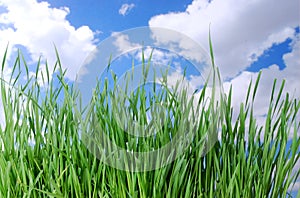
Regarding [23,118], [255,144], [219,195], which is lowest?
[219,195]

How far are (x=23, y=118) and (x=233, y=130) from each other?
72cm

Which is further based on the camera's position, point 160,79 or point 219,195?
point 160,79

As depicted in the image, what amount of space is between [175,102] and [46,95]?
1.52ft

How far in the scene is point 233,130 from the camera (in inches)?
56.3

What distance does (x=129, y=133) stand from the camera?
1368 millimetres

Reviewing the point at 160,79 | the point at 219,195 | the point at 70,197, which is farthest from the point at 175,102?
the point at 70,197

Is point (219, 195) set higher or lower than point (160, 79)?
lower

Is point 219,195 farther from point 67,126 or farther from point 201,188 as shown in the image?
point 67,126

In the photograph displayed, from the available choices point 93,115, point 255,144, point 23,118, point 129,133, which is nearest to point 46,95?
point 23,118

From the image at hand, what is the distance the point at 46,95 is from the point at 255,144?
2.41 feet

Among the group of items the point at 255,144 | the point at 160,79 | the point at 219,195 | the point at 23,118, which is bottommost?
the point at 219,195

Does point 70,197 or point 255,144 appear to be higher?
point 255,144

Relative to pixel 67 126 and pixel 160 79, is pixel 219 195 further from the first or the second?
pixel 67 126

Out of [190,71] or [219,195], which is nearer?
[219,195]
